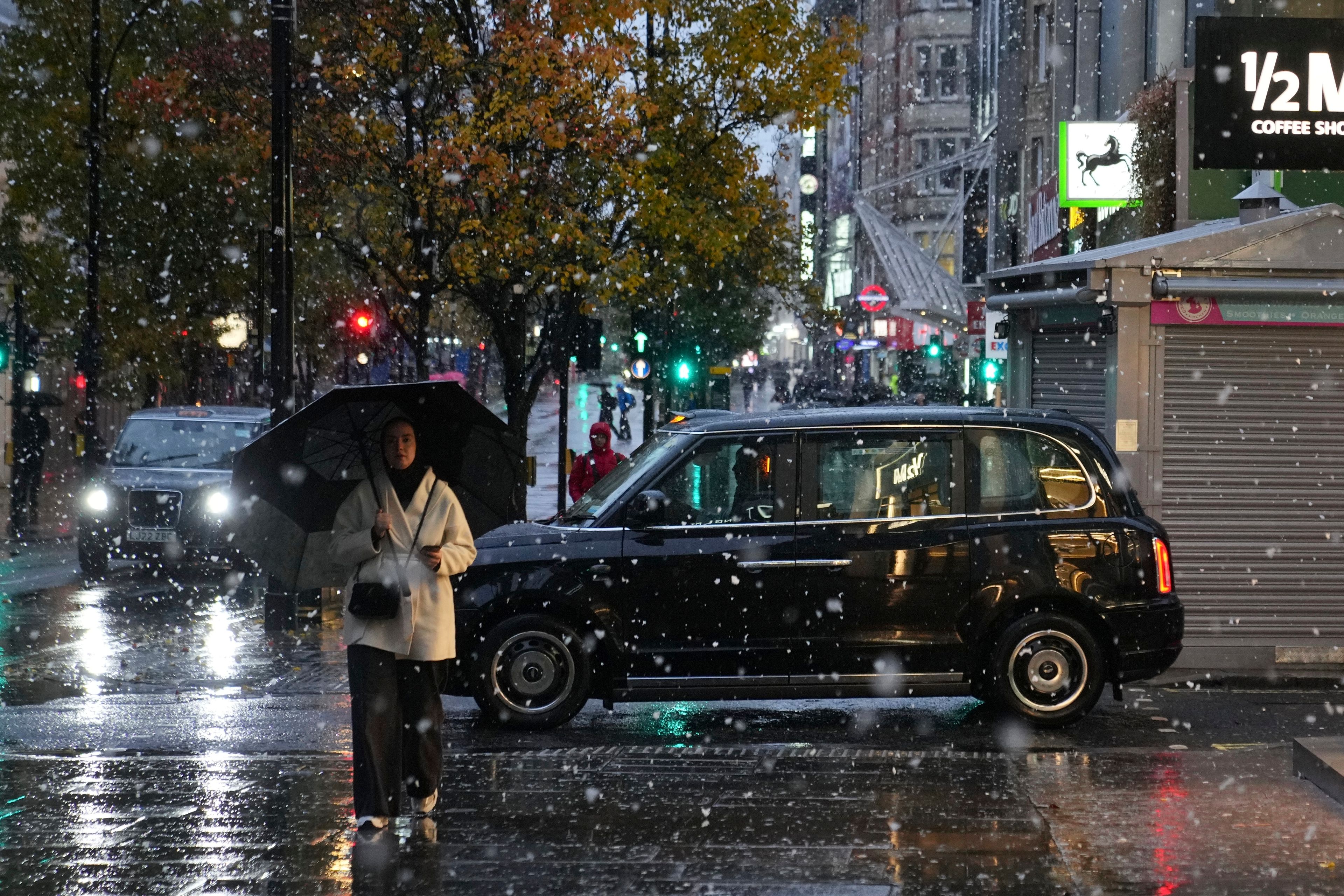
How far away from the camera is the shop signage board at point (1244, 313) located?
40.6 feet

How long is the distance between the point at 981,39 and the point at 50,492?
36.6m

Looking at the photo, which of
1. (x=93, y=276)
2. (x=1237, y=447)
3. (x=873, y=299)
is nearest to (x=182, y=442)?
(x=93, y=276)

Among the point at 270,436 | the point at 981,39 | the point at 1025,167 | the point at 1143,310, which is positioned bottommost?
the point at 270,436

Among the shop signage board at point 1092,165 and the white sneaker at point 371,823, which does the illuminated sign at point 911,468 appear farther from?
the shop signage board at point 1092,165

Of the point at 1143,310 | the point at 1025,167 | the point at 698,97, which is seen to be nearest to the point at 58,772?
the point at 1143,310

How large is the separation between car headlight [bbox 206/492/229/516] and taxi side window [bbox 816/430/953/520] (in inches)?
453

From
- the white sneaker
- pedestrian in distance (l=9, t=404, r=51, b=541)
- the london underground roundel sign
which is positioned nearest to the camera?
the white sneaker

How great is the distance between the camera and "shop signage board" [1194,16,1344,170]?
13.4 m

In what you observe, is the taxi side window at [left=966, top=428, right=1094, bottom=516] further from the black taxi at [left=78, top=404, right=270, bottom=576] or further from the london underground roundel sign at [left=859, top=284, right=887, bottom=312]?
the london underground roundel sign at [left=859, top=284, right=887, bottom=312]

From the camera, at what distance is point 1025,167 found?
4356cm

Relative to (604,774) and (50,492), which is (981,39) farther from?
(604,774)

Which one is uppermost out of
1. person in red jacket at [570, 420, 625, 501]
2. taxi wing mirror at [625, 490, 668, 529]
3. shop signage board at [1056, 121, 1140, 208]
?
shop signage board at [1056, 121, 1140, 208]

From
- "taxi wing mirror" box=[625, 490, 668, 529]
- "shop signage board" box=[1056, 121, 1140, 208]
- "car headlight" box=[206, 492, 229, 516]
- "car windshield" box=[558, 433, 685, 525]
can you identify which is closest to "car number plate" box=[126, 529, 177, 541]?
"car headlight" box=[206, 492, 229, 516]

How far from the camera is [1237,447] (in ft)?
41.5
